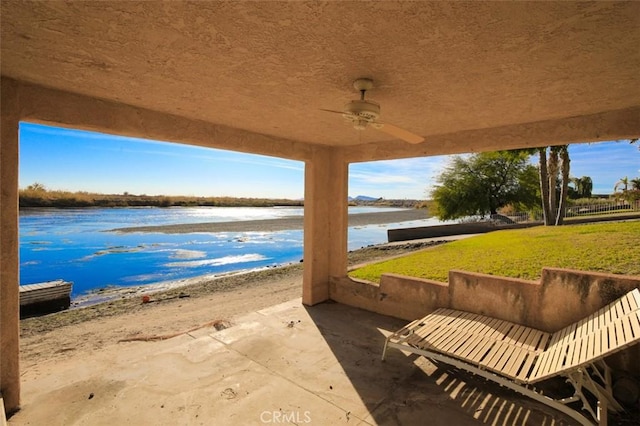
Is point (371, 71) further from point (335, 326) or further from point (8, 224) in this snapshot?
point (335, 326)

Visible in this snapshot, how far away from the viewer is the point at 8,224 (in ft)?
8.71

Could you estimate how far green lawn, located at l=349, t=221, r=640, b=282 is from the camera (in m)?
5.73

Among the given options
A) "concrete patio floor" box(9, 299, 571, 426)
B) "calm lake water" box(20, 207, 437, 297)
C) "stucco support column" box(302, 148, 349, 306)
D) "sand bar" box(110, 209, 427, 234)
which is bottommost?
"calm lake water" box(20, 207, 437, 297)

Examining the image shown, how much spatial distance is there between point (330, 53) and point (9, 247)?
3.27m

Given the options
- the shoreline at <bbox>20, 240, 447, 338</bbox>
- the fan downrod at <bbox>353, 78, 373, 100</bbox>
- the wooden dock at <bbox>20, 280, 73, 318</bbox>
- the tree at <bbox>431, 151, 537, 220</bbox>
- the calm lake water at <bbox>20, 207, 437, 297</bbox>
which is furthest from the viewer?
the tree at <bbox>431, 151, 537, 220</bbox>

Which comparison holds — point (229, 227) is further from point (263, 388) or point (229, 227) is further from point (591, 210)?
point (263, 388)

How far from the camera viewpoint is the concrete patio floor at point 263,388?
2.69 meters

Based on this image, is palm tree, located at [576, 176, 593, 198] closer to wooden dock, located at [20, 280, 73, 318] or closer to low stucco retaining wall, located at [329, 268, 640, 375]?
low stucco retaining wall, located at [329, 268, 640, 375]

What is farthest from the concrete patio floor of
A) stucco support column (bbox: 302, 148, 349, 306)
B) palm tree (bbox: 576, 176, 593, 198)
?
palm tree (bbox: 576, 176, 593, 198)

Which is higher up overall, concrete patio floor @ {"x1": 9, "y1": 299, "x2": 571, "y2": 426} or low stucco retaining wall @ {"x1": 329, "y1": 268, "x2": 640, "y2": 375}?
low stucco retaining wall @ {"x1": 329, "y1": 268, "x2": 640, "y2": 375}

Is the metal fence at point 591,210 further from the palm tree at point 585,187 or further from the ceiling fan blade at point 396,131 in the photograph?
the palm tree at point 585,187

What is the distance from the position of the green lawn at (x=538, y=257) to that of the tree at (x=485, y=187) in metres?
13.8

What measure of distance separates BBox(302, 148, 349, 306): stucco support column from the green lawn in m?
1.80

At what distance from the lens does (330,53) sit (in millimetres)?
2041
